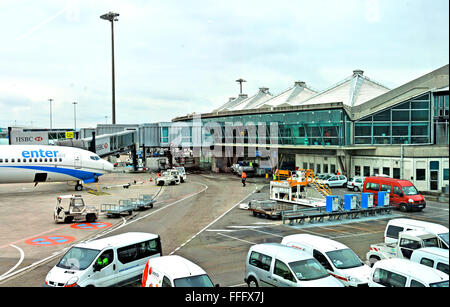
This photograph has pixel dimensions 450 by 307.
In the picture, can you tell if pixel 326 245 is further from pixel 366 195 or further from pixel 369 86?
pixel 369 86

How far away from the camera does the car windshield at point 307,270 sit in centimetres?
1276

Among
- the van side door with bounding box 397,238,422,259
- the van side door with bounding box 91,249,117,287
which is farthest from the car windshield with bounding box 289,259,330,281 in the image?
the van side door with bounding box 91,249,117,287

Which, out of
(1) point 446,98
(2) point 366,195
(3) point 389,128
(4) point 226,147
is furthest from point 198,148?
(1) point 446,98

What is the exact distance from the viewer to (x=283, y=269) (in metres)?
13.0

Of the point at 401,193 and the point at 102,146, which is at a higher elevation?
the point at 102,146

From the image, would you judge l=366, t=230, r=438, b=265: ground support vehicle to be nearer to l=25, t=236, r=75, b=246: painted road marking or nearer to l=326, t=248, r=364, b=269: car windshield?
l=326, t=248, r=364, b=269: car windshield

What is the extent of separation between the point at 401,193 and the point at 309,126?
19.8 meters

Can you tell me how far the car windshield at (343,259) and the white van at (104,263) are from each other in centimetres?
681

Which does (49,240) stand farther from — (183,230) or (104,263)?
(104,263)

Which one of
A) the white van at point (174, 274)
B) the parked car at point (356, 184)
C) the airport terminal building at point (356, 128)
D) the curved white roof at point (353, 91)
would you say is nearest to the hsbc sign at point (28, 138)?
the airport terminal building at point (356, 128)

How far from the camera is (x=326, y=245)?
51.0 feet

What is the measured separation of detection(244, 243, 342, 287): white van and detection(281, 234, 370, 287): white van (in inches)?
31.8

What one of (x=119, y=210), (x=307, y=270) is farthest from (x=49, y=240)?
(x=307, y=270)
